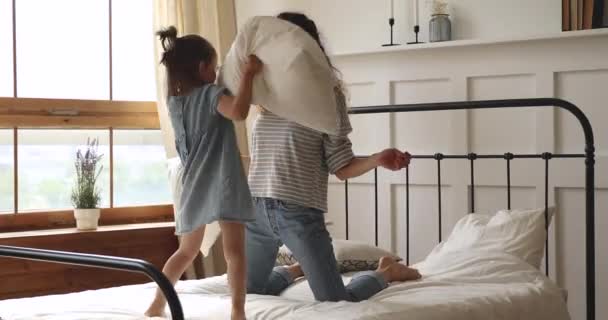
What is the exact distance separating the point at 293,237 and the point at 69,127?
1680 millimetres

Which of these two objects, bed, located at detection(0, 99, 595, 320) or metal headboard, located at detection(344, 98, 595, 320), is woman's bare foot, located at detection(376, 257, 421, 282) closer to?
bed, located at detection(0, 99, 595, 320)

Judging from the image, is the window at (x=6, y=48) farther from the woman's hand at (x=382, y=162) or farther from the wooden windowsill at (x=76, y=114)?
the woman's hand at (x=382, y=162)

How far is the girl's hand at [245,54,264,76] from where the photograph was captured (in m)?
2.28

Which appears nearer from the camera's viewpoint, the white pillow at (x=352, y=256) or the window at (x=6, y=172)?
the white pillow at (x=352, y=256)

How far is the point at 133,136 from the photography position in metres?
4.00

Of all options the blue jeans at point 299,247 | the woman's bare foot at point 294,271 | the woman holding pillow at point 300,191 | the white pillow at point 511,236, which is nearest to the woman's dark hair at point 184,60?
the woman holding pillow at point 300,191

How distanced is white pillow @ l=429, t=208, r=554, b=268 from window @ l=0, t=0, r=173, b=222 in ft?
5.01

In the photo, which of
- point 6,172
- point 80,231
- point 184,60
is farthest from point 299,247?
point 6,172

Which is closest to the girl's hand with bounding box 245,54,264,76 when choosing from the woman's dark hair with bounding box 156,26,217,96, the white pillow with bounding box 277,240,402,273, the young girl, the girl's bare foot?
the young girl

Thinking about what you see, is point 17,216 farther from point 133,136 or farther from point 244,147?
point 244,147

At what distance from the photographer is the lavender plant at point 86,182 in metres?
3.67

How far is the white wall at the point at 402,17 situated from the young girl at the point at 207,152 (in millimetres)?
1572

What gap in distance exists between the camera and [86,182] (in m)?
3.70

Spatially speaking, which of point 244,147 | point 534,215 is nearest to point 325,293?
point 534,215
